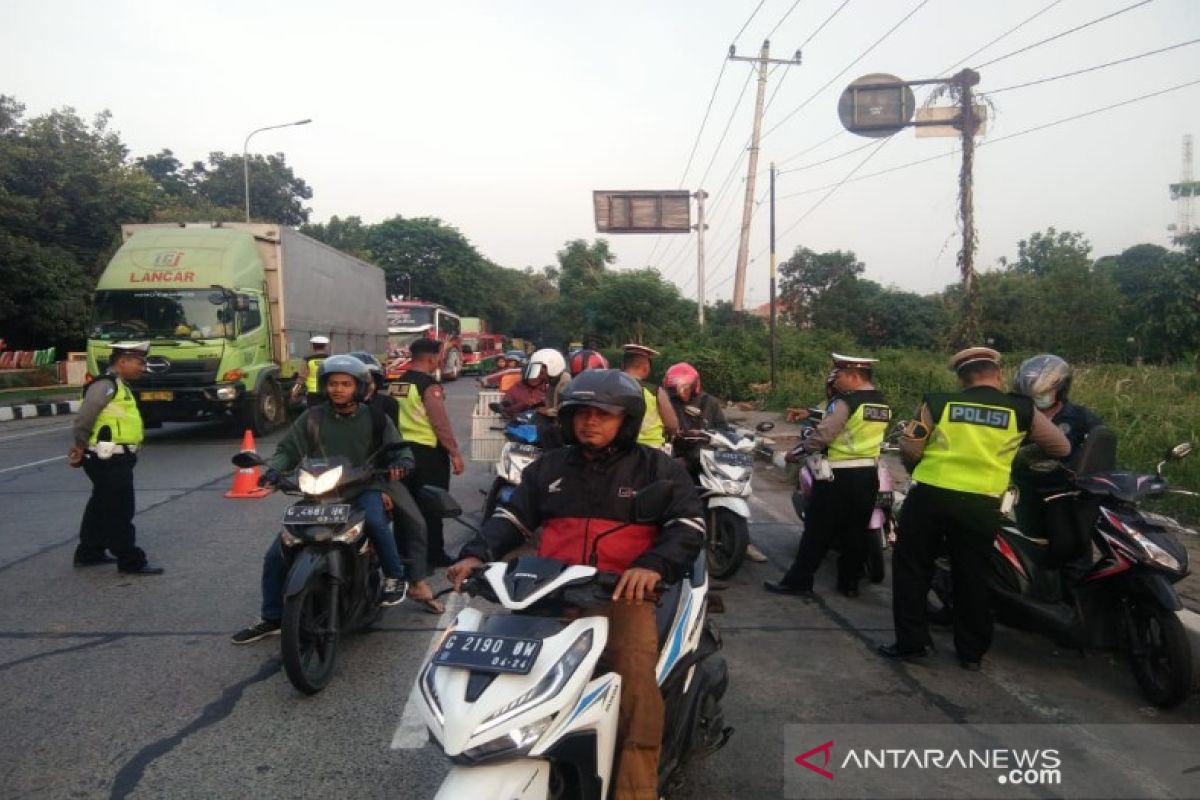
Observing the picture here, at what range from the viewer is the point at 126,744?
3.36 m

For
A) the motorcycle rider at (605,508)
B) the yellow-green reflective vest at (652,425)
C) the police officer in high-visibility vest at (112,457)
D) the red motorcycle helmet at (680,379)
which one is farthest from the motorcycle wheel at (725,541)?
the police officer in high-visibility vest at (112,457)

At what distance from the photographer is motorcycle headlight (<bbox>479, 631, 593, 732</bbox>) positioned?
2136mm

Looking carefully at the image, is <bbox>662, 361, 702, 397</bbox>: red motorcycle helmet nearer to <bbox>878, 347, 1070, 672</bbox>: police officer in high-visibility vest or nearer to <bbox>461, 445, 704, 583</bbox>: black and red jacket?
<bbox>878, 347, 1070, 672</bbox>: police officer in high-visibility vest

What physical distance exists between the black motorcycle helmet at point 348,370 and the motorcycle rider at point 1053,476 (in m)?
3.62

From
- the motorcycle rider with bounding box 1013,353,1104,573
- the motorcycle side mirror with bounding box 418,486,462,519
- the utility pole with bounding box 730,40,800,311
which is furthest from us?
the utility pole with bounding box 730,40,800,311

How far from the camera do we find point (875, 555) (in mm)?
5797

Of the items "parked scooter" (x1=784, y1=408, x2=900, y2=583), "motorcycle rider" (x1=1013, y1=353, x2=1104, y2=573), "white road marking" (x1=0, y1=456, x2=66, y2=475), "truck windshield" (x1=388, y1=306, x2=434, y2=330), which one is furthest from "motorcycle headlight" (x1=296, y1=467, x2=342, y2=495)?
"truck windshield" (x1=388, y1=306, x2=434, y2=330)

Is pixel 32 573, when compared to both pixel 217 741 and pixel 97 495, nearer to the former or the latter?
pixel 97 495

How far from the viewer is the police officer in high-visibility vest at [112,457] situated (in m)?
5.68

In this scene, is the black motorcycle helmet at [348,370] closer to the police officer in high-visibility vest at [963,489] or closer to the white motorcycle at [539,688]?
the white motorcycle at [539,688]

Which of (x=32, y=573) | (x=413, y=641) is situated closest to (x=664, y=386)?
(x=413, y=641)

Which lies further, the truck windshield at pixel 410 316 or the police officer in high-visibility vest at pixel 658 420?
the truck windshield at pixel 410 316

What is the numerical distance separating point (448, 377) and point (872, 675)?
93.0 feet

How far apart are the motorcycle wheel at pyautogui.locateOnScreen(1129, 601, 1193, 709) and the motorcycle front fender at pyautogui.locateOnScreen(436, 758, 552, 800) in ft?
10.1
